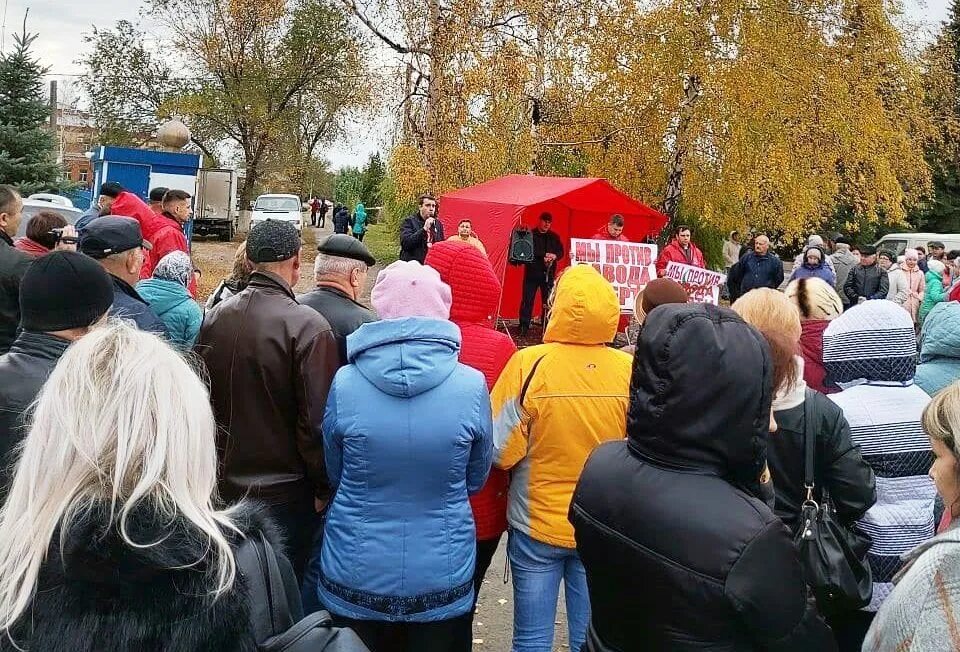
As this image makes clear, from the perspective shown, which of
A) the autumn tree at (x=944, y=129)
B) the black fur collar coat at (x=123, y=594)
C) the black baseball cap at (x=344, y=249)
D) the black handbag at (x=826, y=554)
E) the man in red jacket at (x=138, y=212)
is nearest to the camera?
the black fur collar coat at (x=123, y=594)

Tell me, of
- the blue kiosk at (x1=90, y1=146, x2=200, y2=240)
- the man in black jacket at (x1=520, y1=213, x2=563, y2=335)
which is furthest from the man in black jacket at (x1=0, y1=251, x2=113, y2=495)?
the blue kiosk at (x1=90, y1=146, x2=200, y2=240)

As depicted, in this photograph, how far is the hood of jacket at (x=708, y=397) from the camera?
1804 mm

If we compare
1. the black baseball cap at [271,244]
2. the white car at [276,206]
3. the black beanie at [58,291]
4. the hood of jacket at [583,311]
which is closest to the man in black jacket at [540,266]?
the black baseball cap at [271,244]

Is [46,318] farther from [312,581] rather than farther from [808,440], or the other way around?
[808,440]

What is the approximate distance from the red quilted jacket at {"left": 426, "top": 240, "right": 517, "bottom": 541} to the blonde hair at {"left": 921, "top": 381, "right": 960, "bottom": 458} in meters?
1.79

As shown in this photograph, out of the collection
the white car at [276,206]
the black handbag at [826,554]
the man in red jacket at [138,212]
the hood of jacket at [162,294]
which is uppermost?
the white car at [276,206]

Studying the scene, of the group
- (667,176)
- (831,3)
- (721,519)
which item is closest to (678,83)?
(667,176)

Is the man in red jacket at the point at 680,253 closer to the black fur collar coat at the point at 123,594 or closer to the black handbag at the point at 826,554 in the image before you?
the black handbag at the point at 826,554

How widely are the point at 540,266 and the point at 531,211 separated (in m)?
→ 0.92

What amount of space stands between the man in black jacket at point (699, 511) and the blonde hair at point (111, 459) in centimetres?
95

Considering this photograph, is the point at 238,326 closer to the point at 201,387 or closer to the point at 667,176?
the point at 201,387

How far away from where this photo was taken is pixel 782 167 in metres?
14.8

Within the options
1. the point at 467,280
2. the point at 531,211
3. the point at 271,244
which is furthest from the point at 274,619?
the point at 531,211

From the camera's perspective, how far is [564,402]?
10.3 ft
